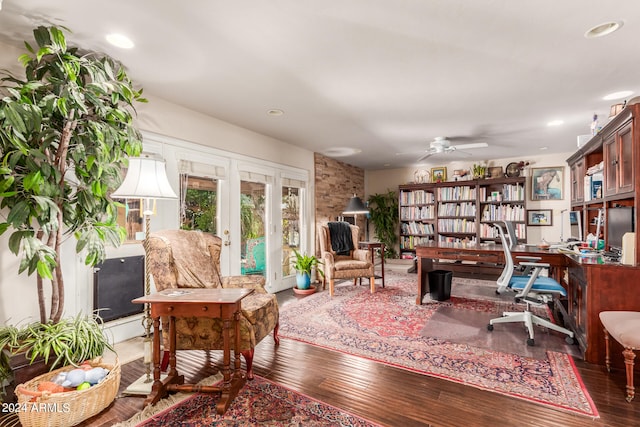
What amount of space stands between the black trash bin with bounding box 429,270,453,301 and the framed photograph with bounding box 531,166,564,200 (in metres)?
3.58

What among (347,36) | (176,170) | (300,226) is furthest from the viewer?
(300,226)

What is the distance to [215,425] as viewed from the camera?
1.76 m

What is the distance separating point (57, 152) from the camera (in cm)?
206

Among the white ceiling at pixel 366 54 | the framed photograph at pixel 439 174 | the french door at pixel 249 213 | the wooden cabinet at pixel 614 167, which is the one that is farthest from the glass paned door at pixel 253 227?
the framed photograph at pixel 439 174

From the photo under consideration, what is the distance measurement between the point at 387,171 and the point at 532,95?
15.3 ft

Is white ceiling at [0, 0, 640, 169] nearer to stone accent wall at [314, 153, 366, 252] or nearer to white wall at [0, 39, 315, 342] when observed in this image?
white wall at [0, 39, 315, 342]

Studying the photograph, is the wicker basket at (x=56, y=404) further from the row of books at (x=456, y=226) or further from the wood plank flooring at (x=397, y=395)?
the row of books at (x=456, y=226)

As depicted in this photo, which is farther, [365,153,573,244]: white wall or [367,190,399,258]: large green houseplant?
[367,190,399,258]: large green houseplant

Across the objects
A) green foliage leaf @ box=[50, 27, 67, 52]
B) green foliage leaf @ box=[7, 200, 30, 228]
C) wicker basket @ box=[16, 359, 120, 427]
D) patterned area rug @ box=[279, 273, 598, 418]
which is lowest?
patterned area rug @ box=[279, 273, 598, 418]

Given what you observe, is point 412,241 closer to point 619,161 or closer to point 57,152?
point 619,161

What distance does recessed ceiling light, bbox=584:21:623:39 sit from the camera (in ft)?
6.56

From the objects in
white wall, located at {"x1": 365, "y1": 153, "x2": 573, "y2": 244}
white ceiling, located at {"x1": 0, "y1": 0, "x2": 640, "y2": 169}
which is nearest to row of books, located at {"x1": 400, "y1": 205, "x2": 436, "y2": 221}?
white wall, located at {"x1": 365, "y1": 153, "x2": 573, "y2": 244}

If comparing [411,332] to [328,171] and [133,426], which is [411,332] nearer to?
[133,426]

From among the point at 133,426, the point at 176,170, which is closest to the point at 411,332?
the point at 133,426
